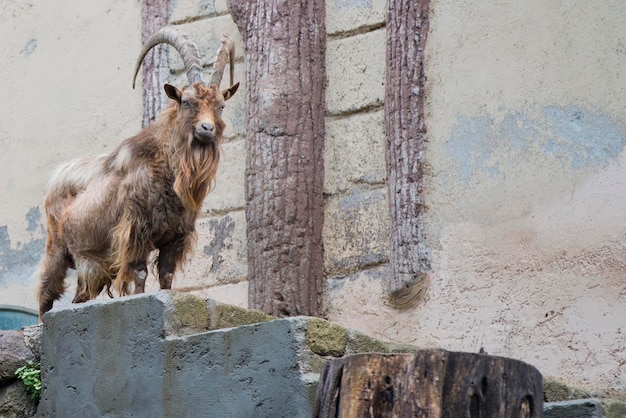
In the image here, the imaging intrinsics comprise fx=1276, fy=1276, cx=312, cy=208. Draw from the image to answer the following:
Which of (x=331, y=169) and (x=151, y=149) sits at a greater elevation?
(x=331, y=169)

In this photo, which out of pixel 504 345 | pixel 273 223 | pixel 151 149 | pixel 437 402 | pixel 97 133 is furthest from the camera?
pixel 97 133

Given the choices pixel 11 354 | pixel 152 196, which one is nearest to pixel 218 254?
pixel 152 196

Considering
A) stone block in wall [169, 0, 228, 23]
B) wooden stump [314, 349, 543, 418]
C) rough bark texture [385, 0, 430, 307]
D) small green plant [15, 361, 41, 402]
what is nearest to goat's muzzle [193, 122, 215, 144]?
small green plant [15, 361, 41, 402]

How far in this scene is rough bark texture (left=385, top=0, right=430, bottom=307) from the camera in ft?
28.4

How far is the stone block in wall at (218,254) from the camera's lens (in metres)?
9.32

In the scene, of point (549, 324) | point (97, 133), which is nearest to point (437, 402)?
point (549, 324)

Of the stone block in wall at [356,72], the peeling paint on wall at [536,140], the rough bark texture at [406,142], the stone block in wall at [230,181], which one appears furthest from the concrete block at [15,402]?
the stone block in wall at [356,72]

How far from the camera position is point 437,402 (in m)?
4.08

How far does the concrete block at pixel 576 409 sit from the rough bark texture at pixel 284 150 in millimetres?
3522

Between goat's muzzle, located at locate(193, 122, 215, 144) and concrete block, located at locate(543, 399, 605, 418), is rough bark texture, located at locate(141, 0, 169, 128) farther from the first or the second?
concrete block, located at locate(543, 399, 605, 418)

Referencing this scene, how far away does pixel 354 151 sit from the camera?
9172 millimetres

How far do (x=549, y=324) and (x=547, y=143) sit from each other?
1203 millimetres

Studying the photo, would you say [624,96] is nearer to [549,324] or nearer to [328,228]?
[549,324]

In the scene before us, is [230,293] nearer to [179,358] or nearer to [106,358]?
[106,358]
